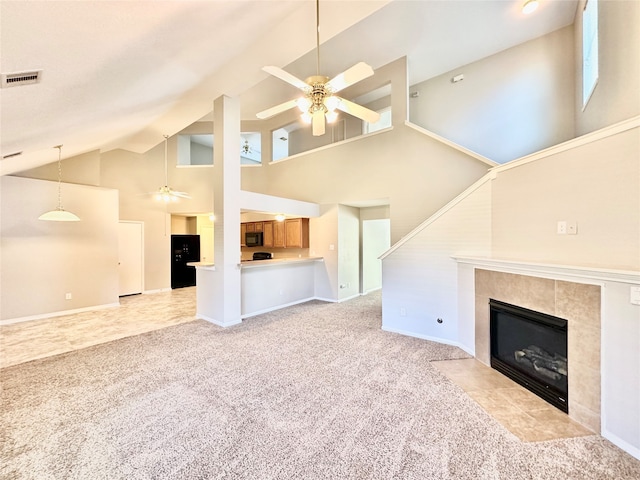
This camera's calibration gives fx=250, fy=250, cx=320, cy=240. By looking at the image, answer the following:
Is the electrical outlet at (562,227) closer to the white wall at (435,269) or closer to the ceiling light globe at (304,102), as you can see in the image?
the white wall at (435,269)

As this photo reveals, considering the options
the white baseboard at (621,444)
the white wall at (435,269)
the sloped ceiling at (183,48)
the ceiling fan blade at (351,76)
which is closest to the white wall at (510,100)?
the sloped ceiling at (183,48)

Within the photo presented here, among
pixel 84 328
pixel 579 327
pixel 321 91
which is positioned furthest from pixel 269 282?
pixel 579 327

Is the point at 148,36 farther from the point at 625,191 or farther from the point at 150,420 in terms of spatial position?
the point at 625,191

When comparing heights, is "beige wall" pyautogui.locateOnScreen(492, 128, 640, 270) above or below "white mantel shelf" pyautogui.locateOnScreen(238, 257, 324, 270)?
above

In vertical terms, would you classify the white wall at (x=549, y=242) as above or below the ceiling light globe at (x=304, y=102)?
below

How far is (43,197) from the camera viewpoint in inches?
201

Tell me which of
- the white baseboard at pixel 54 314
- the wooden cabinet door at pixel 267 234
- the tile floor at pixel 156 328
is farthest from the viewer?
the wooden cabinet door at pixel 267 234

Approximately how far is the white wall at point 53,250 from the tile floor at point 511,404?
715 cm

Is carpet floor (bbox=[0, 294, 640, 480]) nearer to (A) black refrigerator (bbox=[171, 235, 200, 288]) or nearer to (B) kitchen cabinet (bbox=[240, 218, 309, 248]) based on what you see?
(B) kitchen cabinet (bbox=[240, 218, 309, 248])

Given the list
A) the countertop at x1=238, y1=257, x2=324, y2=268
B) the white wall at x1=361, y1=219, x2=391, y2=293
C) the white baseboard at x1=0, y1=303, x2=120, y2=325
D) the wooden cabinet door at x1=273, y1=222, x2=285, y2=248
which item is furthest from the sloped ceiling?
the white wall at x1=361, y1=219, x2=391, y2=293

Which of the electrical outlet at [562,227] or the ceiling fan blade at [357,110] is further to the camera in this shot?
the ceiling fan blade at [357,110]

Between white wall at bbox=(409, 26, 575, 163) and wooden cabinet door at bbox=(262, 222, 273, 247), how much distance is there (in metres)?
4.88

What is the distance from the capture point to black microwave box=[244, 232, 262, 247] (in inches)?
290

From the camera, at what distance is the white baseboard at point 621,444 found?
1.73m
